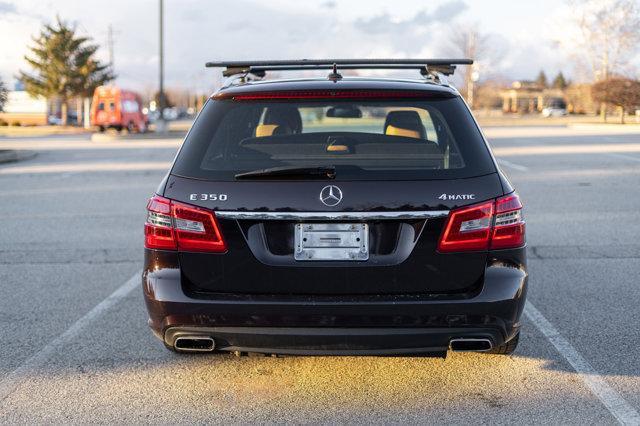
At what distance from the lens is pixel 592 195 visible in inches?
497

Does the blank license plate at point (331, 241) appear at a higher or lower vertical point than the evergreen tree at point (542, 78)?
lower

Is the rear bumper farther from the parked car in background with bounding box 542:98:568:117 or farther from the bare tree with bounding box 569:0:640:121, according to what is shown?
the parked car in background with bounding box 542:98:568:117

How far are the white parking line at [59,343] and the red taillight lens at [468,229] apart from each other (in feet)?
8.12

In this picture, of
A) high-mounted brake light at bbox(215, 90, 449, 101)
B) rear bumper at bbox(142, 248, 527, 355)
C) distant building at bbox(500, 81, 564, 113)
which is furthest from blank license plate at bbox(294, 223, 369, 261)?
distant building at bbox(500, 81, 564, 113)

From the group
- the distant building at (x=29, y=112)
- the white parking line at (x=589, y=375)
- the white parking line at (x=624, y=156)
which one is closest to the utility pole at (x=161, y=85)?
the white parking line at (x=624, y=156)

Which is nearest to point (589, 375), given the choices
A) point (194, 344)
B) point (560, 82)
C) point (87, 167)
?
point (194, 344)

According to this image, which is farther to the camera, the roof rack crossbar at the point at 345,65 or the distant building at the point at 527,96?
the distant building at the point at 527,96

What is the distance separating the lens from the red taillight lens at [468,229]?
12.0 feet

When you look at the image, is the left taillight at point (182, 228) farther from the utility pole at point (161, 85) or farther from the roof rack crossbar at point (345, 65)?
the utility pole at point (161, 85)

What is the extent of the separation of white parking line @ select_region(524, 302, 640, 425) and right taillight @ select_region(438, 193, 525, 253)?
0.97m

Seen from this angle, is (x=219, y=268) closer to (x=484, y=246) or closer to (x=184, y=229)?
(x=184, y=229)

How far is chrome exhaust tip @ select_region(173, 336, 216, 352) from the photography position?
12.4 feet

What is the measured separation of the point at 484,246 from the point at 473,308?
0.98 feet

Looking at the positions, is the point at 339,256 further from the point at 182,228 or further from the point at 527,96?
the point at 527,96
